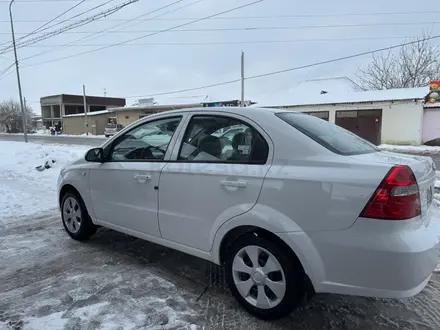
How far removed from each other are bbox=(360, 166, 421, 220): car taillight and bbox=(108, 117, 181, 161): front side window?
1.91 metres

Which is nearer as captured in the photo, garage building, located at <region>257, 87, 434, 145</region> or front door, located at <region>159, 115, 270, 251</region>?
front door, located at <region>159, 115, 270, 251</region>

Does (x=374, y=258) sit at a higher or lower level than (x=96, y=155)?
lower

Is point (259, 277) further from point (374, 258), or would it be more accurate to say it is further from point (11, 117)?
point (11, 117)

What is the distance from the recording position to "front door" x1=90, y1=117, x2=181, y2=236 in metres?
3.34

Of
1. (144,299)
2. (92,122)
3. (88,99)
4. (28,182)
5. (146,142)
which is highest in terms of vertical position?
(88,99)

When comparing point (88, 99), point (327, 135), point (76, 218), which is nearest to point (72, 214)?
point (76, 218)

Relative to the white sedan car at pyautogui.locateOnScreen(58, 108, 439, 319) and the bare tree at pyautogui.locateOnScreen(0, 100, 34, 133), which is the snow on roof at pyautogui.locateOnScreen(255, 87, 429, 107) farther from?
the bare tree at pyautogui.locateOnScreen(0, 100, 34, 133)

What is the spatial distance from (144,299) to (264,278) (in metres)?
1.13

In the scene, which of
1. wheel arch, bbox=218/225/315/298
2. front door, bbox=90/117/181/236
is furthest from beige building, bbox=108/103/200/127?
wheel arch, bbox=218/225/315/298

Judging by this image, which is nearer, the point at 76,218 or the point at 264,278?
the point at 264,278

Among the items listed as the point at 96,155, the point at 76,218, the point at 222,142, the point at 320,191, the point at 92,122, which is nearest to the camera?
the point at 320,191

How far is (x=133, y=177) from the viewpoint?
350 centimetres

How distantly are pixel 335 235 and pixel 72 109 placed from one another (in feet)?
218

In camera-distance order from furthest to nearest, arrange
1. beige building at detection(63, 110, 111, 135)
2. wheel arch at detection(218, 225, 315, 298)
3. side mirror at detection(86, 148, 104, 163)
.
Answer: beige building at detection(63, 110, 111, 135) < side mirror at detection(86, 148, 104, 163) < wheel arch at detection(218, 225, 315, 298)
